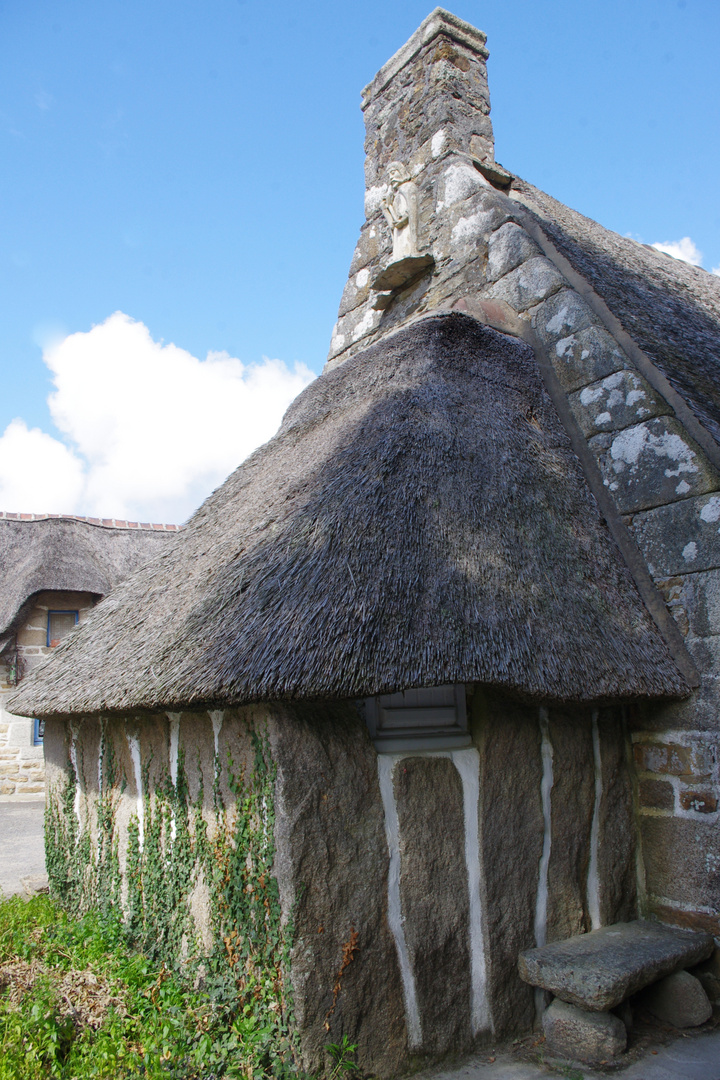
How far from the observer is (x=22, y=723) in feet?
31.7

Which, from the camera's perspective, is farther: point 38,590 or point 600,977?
point 38,590

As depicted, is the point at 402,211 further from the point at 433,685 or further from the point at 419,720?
the point at 433,685

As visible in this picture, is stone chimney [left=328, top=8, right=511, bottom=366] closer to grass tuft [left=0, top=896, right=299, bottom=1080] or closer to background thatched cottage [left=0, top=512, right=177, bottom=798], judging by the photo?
grass tuft [left=0, top=896, right=299, bottom=1080]

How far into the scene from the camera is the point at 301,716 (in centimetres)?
259

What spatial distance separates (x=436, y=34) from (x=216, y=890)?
6223 millimetres

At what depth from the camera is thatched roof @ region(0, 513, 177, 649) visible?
387 inches

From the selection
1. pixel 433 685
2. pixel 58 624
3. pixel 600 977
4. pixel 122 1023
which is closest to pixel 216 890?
pixel 122 1023

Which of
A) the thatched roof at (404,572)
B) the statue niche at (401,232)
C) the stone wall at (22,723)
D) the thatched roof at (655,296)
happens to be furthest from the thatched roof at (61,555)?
the thatched roof at (655,296)

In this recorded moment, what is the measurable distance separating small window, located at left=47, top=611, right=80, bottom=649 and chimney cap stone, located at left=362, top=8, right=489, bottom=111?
8.05 metres

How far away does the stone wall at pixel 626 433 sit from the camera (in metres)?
3.07

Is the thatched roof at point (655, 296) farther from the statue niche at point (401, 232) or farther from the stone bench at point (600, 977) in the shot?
the stone bench at point (600, 977)

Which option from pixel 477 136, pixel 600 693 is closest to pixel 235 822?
pixel 600 693

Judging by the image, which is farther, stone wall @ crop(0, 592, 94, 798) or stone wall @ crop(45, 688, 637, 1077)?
stone wall @ crop(0, 592, 94, 798)

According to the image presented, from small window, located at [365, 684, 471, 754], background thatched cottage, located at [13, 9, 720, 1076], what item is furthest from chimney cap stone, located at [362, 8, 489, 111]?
small window, located at [365, 684, 471, 754]
